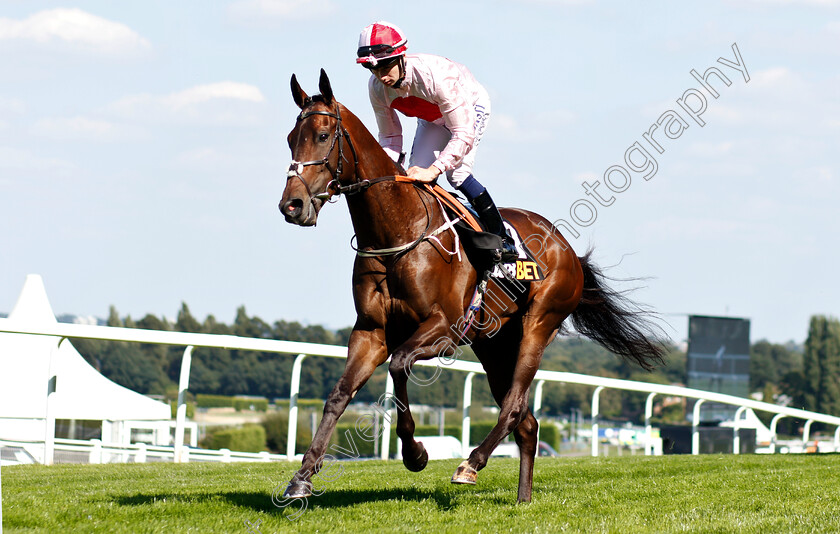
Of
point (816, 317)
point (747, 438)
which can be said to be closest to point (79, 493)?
point (747, 438)

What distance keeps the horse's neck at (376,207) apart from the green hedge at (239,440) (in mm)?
36672

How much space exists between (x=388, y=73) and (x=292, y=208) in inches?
43.8

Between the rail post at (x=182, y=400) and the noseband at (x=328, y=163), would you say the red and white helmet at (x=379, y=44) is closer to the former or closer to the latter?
the noseband at (x=328, y=163)

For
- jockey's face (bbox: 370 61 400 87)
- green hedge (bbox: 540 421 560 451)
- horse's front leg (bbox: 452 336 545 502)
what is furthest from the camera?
green hedge (bbox: 540 421 560 451)

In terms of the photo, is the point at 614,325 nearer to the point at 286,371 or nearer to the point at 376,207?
the point at 376,207

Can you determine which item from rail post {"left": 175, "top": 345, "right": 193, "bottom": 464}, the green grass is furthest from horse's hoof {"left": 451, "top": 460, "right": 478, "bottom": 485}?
rail post {"left": 175, "top": 345, "right": 193, "bottom": 464}

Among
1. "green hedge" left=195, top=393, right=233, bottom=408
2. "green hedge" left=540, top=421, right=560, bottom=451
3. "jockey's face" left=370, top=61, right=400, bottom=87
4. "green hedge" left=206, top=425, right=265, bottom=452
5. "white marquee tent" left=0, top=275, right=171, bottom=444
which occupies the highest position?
"jockey's face" left=370, top=61, right=400, bottom=87

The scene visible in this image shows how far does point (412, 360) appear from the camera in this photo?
4.45 metres

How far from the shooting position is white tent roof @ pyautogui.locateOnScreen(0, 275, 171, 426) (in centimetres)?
1134

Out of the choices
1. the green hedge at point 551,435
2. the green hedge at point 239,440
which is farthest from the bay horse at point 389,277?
the green hedge at point 551,435

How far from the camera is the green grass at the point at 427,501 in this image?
3924 mm

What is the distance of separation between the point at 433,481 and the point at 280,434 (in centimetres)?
4091

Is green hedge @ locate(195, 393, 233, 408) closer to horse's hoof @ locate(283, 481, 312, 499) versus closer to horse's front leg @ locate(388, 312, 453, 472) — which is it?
horse's front leg @ locate(388, 312, 453, 472)

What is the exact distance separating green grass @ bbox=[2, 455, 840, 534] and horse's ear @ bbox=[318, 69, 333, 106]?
6.59 feet
